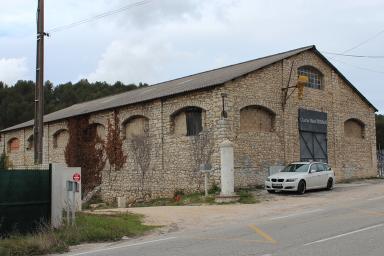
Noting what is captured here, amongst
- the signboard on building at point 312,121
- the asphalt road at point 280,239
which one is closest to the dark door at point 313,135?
the signboard on building at point 312,121

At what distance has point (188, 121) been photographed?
88.9ft

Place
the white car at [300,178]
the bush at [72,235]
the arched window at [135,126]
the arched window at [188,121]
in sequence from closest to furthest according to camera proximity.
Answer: the bush at [72,235] < the white car at [300,178] < the arched window at [188,121] < the arched window at [135,126]

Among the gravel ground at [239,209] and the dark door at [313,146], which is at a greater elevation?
the dark door at [313,146]

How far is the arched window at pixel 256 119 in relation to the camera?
86.9 ft

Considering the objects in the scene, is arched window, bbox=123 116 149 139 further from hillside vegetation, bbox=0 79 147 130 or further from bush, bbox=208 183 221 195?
hillside vegetation, bbox=0 79 147 130

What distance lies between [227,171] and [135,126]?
9627 millimetres

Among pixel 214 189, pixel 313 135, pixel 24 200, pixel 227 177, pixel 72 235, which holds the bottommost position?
pixel 72 235

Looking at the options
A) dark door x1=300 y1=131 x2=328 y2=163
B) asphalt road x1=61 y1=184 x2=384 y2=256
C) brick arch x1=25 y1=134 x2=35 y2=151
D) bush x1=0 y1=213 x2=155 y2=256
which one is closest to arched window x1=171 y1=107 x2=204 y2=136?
dark door x1=300 y1=131 x2=328 y2=163

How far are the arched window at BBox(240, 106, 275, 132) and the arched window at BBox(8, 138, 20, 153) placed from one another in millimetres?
22952

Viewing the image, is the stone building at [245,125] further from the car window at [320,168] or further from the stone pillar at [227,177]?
the car window at [320,168]

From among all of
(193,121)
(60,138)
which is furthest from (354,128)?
(60,138)

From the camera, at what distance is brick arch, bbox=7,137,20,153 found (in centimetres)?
4251

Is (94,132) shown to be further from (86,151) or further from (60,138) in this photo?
(60,138)

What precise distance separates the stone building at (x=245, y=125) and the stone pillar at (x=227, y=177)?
8.41 ft
